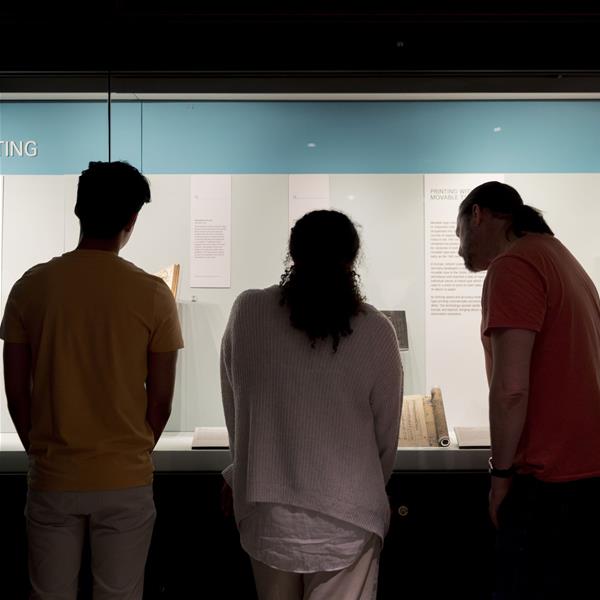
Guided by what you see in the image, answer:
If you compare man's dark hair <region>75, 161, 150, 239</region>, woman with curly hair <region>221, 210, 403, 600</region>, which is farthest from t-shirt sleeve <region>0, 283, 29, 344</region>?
woman with curly hair <region>221, 210, 403, 600</region>

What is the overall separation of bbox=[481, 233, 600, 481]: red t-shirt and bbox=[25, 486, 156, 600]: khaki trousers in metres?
1.10

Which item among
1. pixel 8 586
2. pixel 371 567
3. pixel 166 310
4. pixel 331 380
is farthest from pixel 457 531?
pixel 8 586

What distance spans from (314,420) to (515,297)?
658 mm

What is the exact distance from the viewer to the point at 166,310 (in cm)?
186

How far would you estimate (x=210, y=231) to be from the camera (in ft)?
9.52

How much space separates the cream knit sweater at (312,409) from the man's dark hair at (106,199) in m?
0.49

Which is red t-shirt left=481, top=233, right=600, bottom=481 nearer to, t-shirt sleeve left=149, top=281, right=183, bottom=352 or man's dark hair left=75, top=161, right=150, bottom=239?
t-shirt sleeve left=149, top=281, right=183, bottom=352

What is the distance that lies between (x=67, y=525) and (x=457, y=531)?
1405 millimetres

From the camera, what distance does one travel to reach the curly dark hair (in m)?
1.67

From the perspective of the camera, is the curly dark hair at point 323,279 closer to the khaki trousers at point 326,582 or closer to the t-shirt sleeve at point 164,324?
the t-shirt sleeve at point 164,324

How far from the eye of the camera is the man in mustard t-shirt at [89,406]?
1.78 meters
